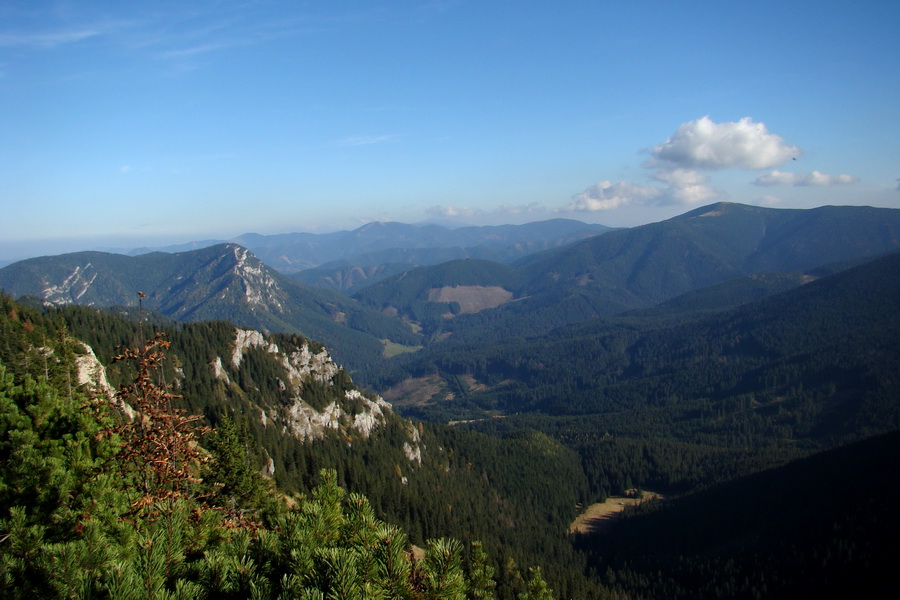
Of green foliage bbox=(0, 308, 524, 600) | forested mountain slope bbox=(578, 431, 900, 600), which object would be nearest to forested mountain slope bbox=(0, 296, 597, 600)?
forested mountain slope bbox=(578, 431, 900, 600)

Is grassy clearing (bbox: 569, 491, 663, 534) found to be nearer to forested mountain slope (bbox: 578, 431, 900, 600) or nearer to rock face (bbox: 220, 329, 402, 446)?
forested mountain slope (bbox: 578, 431, 900, 600)

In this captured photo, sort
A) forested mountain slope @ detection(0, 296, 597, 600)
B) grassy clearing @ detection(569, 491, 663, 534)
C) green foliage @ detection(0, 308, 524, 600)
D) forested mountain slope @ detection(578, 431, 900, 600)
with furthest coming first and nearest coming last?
grassy clearing @ detection(569, 491, 663, 534)
forested mountain slope @ detection(578, 431, 900, 600)
forested mountain slope @ detection(0, 296, 597, 600)
green foliage @ detection(0, 308, 524, 600)

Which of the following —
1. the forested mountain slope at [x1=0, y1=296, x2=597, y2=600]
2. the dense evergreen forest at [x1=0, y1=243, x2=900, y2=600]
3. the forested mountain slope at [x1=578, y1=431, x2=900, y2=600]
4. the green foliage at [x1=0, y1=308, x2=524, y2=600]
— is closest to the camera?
the green foliage at [x1=0, y1=308, x2=524, y2=600]

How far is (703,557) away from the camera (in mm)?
120938

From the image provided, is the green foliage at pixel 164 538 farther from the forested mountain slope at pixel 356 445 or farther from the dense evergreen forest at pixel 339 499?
the forested mountain slope at pixel 356 445

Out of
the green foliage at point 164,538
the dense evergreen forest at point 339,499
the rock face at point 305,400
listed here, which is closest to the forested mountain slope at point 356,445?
the rock face at point 305,400

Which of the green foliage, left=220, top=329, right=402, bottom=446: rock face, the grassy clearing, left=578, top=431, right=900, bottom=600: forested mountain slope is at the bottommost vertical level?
the grassy clearing

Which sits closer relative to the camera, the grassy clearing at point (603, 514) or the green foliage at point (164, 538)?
the green foliage at point (164, 538)

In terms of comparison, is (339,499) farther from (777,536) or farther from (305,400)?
(777,536)

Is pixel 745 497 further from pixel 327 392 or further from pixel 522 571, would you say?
pixel 327 392

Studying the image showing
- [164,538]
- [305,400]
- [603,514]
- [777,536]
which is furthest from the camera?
[603,514]

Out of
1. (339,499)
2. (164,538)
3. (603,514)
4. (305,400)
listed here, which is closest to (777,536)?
(603,514)

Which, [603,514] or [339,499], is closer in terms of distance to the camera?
[339,499]

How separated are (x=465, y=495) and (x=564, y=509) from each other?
138 feet
